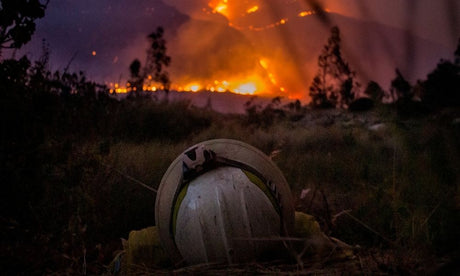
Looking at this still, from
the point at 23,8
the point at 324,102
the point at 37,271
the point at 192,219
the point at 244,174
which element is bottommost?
the point at 37,271

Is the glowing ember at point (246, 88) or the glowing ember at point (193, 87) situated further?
the glowing ember at point (193, 87)

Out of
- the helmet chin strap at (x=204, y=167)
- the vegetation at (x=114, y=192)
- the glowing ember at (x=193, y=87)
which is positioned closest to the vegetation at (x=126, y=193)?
the vegetation at (x=114, y=192)

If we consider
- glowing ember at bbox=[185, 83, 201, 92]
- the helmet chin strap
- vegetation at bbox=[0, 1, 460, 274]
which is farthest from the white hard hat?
glowing ember at bbox=[185, 83, 201, 92]

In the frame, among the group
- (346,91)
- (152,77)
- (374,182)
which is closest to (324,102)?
(346,91)

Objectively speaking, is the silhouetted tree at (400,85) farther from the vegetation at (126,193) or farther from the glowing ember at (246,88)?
the glowing ember at (246,88)

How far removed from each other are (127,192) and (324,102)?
79.4 feet

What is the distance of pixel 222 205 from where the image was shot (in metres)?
2.88

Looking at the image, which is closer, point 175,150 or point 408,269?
point 408,269

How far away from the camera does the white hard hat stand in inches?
113

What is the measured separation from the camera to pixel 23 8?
3541 mm

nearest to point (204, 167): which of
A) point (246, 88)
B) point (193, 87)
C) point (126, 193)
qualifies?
point (126, 193)

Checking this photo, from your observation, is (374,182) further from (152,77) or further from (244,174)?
(152,77)

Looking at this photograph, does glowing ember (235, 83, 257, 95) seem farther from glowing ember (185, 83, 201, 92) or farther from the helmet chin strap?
the helmet chin strap

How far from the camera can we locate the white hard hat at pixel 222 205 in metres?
2.86
